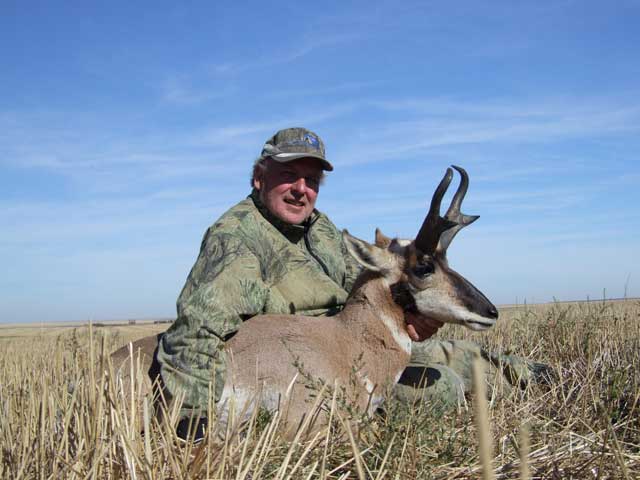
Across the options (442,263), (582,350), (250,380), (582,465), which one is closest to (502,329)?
(582,350)

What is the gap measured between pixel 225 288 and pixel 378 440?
2.07 metres

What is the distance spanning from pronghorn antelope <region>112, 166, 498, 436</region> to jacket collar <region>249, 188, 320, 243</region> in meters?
0.83

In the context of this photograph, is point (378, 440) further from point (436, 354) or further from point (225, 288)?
point (436, 354)

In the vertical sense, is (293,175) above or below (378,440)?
above

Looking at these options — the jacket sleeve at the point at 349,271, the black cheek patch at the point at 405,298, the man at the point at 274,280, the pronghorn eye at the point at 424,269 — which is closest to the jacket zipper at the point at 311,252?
the man at the point at 274,280

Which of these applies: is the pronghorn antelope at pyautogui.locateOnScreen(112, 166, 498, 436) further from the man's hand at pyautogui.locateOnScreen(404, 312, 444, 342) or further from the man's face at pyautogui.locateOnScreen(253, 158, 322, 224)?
the man's face at pyautogui.locateOnScreen(253, 158, 322, 224)

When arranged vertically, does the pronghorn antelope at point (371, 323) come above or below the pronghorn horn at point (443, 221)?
below

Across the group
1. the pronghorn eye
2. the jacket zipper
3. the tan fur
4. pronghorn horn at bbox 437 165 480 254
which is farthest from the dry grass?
the jacket zipper

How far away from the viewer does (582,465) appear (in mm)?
3357

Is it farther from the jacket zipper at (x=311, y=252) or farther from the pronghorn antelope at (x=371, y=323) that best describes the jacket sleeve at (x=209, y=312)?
the jacket zipper at (x=311, y=252)

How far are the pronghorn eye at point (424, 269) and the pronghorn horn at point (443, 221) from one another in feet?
0.39

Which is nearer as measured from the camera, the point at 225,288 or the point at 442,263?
the point at 225,288

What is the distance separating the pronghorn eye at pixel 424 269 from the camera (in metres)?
5.72

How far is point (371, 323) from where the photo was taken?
219 inches
